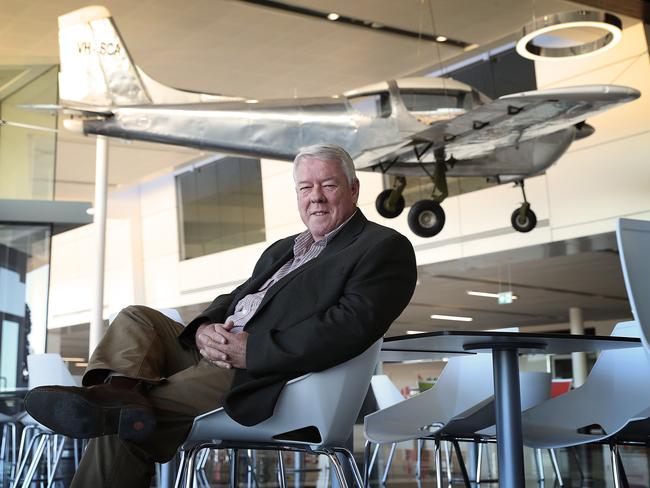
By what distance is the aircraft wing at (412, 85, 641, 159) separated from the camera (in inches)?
291

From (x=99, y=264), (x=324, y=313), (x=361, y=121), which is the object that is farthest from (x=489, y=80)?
(x=324, y=313)

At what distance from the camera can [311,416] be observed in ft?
5.90

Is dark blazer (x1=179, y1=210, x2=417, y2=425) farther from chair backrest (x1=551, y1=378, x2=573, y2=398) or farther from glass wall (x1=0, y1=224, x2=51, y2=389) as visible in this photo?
chair backrest (x1=551, y1=378, x2=573, y2=398)

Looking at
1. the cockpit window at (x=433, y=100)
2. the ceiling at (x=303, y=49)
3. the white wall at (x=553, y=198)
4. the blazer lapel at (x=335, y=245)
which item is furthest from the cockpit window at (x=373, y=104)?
the blazer lapel at (x=335, y=245)

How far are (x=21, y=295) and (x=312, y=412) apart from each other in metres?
7.45

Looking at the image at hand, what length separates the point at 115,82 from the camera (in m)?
8.87

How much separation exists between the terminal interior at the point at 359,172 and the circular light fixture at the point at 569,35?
4.6 inches

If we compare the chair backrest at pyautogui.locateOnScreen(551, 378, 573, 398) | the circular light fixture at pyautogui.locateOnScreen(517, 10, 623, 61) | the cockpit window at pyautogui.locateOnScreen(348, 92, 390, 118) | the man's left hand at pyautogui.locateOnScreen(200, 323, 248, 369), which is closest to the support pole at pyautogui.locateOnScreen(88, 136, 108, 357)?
the cockpit window at pyautogui.locateOnScreen(348, 92, 390, 118)

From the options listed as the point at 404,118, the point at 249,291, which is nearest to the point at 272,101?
the point at 404,118

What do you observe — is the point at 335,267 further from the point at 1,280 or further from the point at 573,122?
the point at 1,280

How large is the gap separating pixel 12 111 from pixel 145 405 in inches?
315

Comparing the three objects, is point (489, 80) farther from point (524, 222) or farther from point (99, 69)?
point (99, 69)

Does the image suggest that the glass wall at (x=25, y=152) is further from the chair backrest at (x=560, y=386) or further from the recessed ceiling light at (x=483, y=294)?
the recessed ceiling light at (x=483, y=294)

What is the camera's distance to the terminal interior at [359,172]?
8.29 meters
